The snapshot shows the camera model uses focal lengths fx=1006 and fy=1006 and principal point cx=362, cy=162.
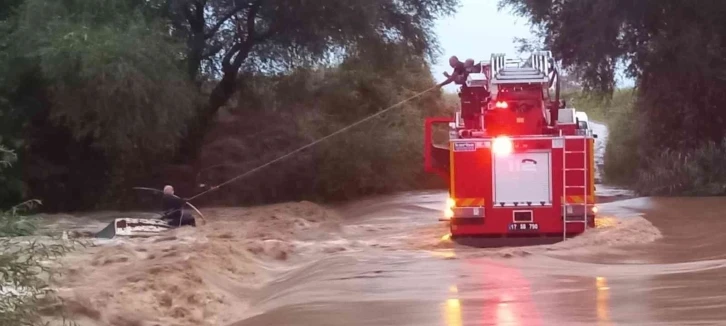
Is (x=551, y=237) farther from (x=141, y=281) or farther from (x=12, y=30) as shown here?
(x=12, y=30)

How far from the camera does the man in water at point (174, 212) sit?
19766 millimetres

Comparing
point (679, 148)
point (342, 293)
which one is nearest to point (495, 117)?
Result: point (342, 293)

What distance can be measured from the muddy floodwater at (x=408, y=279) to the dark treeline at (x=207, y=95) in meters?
7.80

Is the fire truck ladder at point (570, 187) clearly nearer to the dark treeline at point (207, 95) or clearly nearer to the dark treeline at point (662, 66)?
the dark treeline at point (662, 66)

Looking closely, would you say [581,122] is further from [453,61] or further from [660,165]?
[660,165]

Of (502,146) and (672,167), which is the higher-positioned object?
(502,146)

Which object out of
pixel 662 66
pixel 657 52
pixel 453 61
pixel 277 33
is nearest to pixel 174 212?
pixel 453 61

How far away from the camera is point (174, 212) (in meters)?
19.8

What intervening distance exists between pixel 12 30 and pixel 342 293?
18.5 m

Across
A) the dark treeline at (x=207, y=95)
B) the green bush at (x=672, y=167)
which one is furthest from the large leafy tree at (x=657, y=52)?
the dark treeline at (x=207, y=95)

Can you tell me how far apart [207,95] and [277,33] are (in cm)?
306

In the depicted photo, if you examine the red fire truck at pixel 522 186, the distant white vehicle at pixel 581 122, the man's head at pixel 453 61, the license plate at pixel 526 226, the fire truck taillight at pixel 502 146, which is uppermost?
the man's head at pixel 453 61

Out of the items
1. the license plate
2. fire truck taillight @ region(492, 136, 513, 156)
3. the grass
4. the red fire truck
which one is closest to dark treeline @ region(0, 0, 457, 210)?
the grass

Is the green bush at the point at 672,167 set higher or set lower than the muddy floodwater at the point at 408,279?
higher
